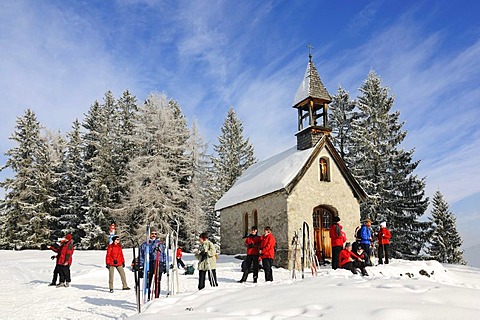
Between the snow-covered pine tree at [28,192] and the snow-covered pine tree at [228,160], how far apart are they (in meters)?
14.2

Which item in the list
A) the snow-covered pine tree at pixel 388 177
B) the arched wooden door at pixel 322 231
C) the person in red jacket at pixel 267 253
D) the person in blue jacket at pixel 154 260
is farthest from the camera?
the snow-covered pine tree at pixel 388 177

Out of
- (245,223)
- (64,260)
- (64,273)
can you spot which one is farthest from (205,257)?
(245,223)

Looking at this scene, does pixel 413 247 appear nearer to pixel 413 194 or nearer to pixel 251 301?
pixel 413 194

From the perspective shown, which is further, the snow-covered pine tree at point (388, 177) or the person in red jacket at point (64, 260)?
the snow-covered pine tree at point (388, 177)

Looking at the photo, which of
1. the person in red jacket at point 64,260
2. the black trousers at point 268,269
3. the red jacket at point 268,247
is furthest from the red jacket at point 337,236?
the person in red jacket at point 64,260

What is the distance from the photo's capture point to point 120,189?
33.6 metres

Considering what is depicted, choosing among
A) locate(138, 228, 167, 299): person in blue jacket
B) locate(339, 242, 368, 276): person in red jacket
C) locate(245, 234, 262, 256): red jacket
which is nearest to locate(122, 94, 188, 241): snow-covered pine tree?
locate(245, 234, 262, 256): red jacket

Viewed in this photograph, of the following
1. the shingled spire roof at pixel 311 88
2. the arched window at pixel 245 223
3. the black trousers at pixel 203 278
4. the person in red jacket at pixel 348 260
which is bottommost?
the black trousers at pixel 203 278

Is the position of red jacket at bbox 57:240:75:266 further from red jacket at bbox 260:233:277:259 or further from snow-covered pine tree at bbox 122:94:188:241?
snow-covered pine tree at bbox 122:94:188:241

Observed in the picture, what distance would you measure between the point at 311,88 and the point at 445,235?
20306 millimetres

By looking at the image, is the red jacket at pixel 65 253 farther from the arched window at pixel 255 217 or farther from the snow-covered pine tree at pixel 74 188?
the snow-covered pine tree at pixel 74 188

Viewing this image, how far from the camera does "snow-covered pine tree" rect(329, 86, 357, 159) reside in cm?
3025

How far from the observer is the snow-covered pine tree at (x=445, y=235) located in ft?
101

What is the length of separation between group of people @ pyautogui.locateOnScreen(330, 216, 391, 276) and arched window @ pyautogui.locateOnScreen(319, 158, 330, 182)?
4578 millimetres
